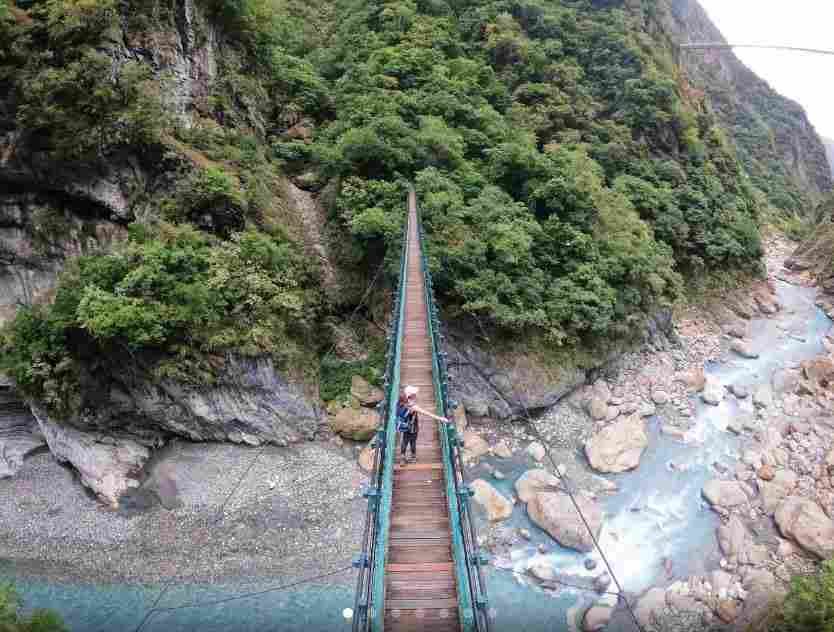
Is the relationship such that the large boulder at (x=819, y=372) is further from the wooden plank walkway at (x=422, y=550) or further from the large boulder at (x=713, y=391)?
the wooden plank walkway at (x=422, y=550)

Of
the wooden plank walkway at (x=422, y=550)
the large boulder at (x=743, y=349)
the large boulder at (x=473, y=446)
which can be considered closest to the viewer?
the wooden plank walkway at (x=422, y=550)

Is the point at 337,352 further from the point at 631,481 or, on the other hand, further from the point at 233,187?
the point at 631,481

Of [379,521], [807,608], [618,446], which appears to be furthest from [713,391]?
[379,521]

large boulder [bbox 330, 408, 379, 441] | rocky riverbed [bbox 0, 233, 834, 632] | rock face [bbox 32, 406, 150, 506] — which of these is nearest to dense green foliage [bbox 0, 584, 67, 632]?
rocky riverbed [bbox 0, 233, 834, 632]

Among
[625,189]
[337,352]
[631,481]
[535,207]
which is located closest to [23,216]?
[337,352]

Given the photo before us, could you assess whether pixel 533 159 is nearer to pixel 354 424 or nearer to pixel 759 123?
pixel 354 424

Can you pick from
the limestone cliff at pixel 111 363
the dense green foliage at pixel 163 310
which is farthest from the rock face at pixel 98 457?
the dense green foliage at pixel 163 310
